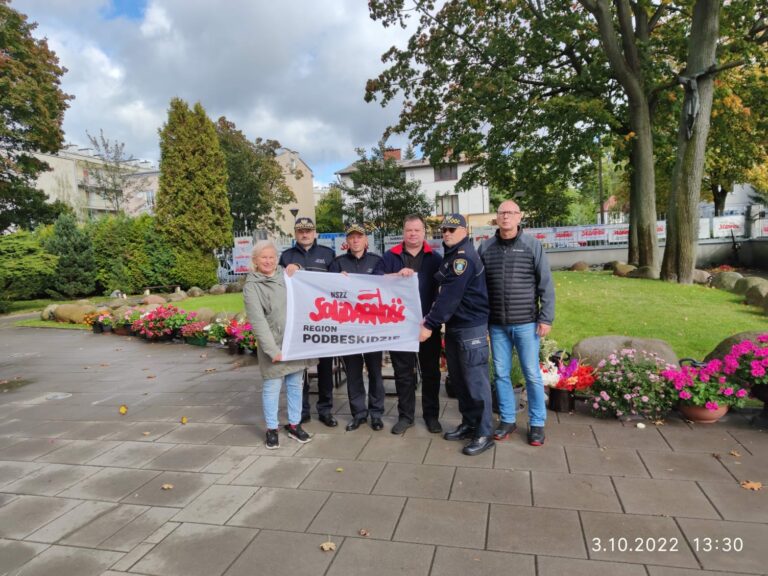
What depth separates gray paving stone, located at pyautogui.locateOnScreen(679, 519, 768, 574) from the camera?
258cm

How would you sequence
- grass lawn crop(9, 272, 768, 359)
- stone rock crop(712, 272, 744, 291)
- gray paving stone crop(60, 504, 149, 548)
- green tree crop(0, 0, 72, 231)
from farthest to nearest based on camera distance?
green tree crop(0, 0, 72, 231) → stone rock crop(712, 272, 744, 291) → grass lawn crop(9, 272, 768, 359) → gray paving stone crop(60, 504, 149, 548)

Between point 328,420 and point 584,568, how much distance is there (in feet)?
9.35

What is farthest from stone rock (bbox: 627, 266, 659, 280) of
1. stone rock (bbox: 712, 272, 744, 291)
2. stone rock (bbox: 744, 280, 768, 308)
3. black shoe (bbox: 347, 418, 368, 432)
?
black shoe (bbox: 347, 418, 368, 432)

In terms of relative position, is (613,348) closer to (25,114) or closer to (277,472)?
(277,472)

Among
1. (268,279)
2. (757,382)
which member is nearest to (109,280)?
(268,279)

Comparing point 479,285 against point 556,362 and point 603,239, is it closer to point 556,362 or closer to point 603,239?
point 556,362

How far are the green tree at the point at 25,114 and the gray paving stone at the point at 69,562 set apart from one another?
22.4m

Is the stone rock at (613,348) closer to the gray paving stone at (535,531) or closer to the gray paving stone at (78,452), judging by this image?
the gray paving stone at (535,531)

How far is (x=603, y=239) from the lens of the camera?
72.3ft

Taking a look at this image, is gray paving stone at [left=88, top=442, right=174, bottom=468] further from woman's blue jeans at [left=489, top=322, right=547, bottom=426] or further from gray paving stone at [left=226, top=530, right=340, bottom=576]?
woman's blue jeans at [left=489, top=322, right=547, bottom=426]

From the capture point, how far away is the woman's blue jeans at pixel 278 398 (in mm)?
4453

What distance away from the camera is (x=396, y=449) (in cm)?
430

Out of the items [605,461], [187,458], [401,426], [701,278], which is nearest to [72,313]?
[187,458]

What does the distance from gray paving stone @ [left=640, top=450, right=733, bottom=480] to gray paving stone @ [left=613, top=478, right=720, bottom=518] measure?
0.37 ft
